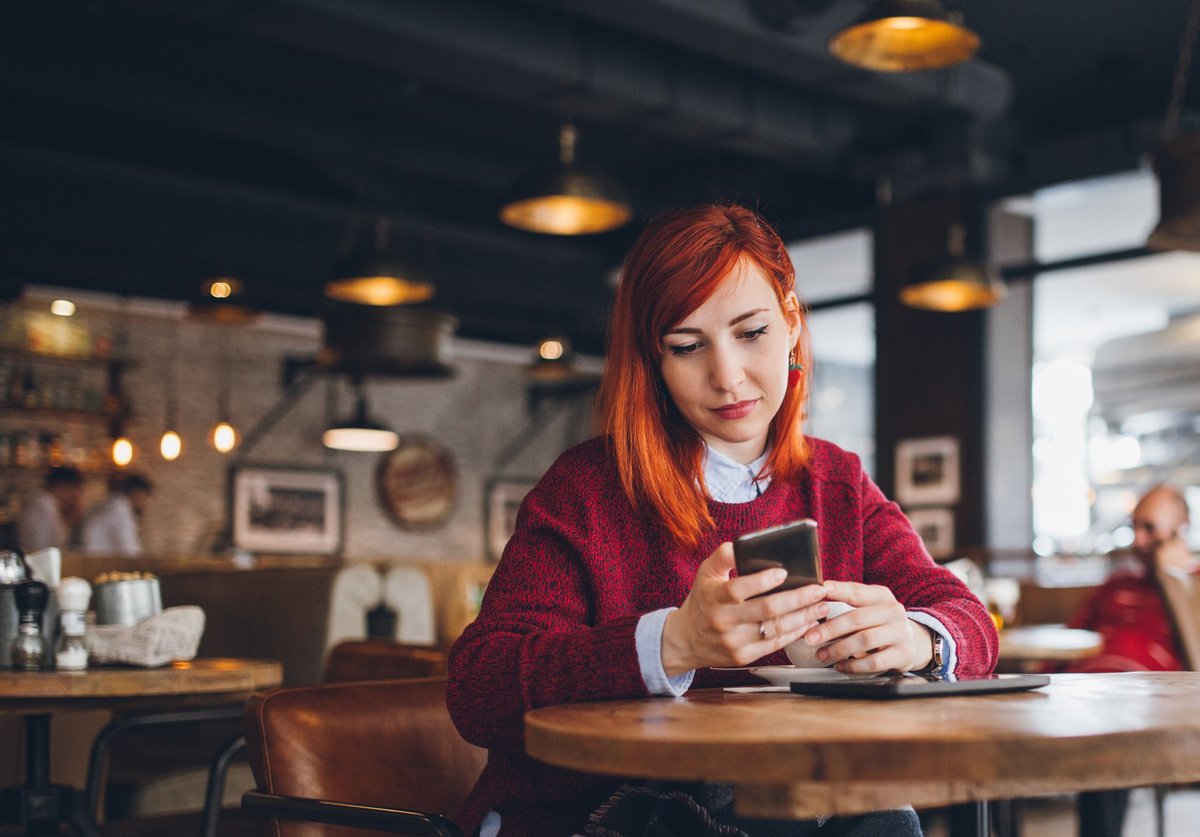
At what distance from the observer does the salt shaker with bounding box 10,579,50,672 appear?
2549 mm

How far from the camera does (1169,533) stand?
174 inches

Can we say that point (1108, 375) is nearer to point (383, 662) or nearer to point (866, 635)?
point (383, 662)

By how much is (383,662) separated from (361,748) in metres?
0.83

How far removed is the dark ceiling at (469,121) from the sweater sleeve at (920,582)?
4.40 m

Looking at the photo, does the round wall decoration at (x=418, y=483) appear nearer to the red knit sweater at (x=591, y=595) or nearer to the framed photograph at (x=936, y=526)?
the framed photograph at (x=936, y=526)

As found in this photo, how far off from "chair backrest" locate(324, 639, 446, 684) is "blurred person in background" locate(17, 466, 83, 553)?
5968mm

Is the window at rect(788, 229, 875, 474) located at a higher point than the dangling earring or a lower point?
higher

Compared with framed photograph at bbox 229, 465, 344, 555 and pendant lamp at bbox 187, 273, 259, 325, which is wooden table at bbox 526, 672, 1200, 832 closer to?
pendant lamp at bbox 187, 273, 259, 325

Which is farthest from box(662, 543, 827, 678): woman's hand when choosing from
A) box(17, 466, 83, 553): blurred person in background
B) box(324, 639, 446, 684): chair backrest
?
box(17, 466, 83, 553): blurred person in background

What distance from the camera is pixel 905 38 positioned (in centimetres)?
412

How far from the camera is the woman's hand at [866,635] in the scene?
4.25 ft

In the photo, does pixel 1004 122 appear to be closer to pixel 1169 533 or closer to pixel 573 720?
pixel 1169 533

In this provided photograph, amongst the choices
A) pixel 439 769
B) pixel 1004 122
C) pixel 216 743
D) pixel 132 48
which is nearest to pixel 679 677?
pixel 439 769

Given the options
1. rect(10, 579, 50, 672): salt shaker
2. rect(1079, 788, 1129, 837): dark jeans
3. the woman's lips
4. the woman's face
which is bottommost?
rect(1079, 788, 1129, 837): dark jeans
